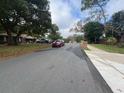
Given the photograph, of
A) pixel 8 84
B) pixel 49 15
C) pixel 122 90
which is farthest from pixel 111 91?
pixel 49 15

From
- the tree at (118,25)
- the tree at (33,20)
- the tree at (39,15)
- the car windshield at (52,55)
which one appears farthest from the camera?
the tree at (118,25)

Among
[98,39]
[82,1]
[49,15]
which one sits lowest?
[98,39]

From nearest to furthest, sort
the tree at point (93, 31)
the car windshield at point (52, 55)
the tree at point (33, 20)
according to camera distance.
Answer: the car windshield at point (52, 55) → the tree at point (33, 20) → the tree at point (93, 31)

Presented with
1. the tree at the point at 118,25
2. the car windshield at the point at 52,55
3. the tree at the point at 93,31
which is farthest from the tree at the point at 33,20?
the tree at the point at 93,31

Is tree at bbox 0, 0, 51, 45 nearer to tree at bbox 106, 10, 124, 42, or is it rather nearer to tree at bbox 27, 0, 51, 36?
tree at bbox 27, 0, 51, 36

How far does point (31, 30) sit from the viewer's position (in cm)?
5256

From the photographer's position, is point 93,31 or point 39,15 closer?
point 39,15

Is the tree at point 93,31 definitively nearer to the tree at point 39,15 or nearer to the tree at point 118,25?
the tree at point 118,25

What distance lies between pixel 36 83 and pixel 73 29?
87.3 m

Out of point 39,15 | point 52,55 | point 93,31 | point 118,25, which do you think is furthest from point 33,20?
point 93,31

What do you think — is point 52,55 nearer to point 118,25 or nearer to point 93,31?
point 118,25

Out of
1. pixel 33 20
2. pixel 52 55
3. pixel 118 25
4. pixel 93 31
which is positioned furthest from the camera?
pixel 93 31

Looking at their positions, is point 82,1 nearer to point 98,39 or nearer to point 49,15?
point 49,15

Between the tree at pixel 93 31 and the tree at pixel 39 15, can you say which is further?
the tree at pixel 93 31
